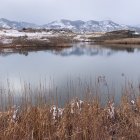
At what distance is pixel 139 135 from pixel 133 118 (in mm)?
565

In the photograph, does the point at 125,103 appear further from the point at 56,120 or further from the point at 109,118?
the point at 56,120

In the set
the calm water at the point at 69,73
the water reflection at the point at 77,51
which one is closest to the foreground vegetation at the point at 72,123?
the calm water at the point at 69,73

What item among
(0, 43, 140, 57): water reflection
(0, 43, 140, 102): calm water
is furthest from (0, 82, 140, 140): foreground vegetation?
(0, 43, 140, 57): water reflection

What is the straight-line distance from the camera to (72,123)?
6719 millimetres

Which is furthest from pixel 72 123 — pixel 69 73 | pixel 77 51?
pixel 77 51

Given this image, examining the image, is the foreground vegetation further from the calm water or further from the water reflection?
the water reflection

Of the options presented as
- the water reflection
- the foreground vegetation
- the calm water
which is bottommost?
the water reflection

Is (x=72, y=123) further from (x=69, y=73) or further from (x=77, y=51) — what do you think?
(x=77, y=51)

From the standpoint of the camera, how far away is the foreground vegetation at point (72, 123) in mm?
6152

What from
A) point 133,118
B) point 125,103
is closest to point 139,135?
point 133,118

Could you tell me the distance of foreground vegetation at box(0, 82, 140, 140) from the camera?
6152 mm

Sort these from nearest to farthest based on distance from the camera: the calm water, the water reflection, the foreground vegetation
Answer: the foreground vegetation, the calm water, the water reflection

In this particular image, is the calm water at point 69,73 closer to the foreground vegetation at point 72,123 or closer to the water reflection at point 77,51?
the foreground vegetation at point 72,123

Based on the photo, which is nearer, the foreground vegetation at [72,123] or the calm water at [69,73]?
the foreground vegetation at [72,123]
